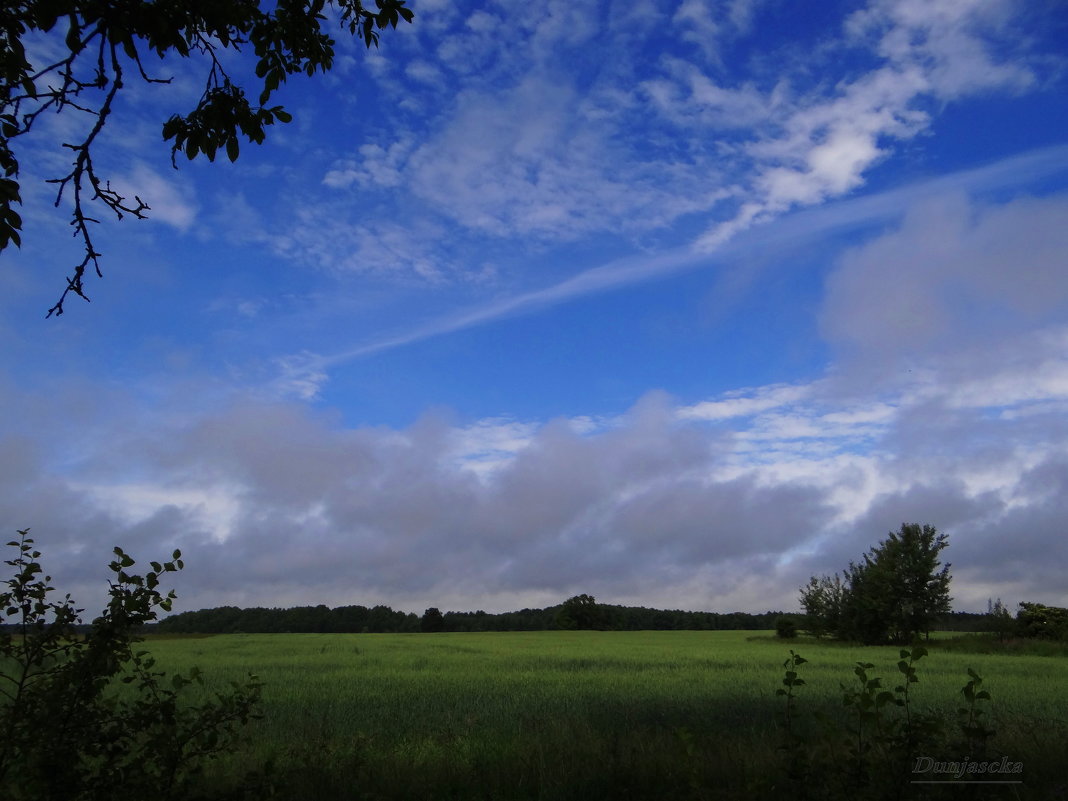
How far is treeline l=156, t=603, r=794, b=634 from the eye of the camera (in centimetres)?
7944

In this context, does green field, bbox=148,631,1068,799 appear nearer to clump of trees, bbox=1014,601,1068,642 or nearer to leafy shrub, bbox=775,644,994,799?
leafy shrub, bbox=775,644,994,799

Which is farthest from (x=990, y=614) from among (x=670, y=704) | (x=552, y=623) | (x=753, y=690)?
(x=552, y=623)

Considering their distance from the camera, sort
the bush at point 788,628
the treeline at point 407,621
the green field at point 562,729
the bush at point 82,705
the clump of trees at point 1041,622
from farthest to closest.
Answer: the treeline at point 407,621 < the bush at point 788,628 < the clump of trees at point 1041,622 < the green field at point 562,729 < the bush at point 82,705

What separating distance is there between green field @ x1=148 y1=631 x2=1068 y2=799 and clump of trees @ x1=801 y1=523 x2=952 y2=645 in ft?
69.5

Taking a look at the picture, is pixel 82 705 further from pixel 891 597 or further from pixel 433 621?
pixel 433 621

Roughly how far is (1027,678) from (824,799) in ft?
68.0

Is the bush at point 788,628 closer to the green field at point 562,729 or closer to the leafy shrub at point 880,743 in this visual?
the green field at point 562,729

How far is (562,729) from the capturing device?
8922 millimetres

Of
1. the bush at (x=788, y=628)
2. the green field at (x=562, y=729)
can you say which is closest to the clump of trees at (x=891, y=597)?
the bush at (x=788, y=628)

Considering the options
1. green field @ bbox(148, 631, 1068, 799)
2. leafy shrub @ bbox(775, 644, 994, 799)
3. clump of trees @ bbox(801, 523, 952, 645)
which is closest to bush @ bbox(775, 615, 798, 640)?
clump of trees @ bbox(801, 523, 952, 645)

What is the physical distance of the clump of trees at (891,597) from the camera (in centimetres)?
4228

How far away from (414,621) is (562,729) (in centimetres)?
9868

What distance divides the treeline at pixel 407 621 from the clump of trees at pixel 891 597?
48.2m

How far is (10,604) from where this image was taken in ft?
12.7
